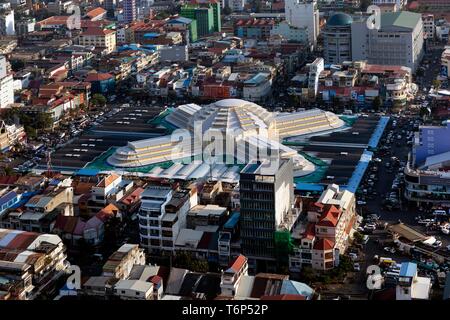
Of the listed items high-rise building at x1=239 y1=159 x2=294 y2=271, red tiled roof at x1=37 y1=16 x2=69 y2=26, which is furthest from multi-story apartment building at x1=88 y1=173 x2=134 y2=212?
red tiled roof at x1=37 y1=16 x2=69 y2=26

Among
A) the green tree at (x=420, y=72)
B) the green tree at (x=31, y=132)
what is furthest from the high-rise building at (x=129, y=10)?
the green tree at (x=31, y=132)

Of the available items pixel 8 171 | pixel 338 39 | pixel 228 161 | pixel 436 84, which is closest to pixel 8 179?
pixel 8 171

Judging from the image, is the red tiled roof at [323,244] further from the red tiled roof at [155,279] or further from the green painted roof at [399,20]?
the green painted roof at [399,20]

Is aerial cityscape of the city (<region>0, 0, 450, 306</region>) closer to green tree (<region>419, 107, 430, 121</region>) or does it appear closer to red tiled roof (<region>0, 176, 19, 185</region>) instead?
green tree (<region>419, 107, 430, 121</region>)

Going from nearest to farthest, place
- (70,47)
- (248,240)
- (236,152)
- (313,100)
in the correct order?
(248,240)
(236,152)
(313,100)
(70,47)

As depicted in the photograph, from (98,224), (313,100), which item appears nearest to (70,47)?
(313,100)

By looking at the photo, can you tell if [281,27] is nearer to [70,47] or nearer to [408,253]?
[70,47]

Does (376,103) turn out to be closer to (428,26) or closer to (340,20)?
(340,20)
